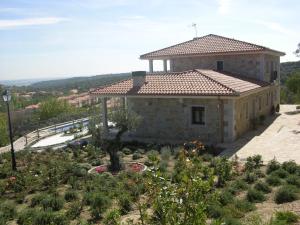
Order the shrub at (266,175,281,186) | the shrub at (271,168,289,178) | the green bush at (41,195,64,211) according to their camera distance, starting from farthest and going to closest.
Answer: the shrub at (271,168,289,178) → the shrub at (266,175,281,186) → the green bush at (41,195,64,211)

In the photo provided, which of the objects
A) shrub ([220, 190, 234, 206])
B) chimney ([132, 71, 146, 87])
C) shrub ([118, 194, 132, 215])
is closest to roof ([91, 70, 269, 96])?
chimney ([132, 71, 146, 87])

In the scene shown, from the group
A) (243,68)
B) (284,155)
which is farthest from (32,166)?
(243,68)

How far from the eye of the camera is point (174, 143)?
18281 millimetres

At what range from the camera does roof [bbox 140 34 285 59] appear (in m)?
24.2

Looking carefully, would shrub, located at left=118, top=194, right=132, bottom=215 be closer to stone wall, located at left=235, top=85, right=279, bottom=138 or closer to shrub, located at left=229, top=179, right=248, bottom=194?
shrub, located at left=229, top=179, right=248, bottom=194

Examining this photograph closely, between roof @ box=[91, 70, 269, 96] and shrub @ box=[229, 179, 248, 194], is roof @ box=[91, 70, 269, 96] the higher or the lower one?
the higher one

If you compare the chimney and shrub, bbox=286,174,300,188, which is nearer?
shrub, bbox=286,174,300,188

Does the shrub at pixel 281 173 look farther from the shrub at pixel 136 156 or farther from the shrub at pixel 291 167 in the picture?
the shrub at pixel 136 156

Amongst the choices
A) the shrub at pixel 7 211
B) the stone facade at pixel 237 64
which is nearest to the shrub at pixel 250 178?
the shrub at pixel 7 211

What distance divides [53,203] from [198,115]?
9.92m

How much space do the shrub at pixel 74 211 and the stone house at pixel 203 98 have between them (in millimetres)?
9486

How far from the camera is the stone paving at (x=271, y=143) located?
15.3m

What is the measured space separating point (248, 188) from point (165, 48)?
61.1ft

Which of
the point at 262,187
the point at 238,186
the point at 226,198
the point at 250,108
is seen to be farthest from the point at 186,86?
the point at 226,198
